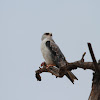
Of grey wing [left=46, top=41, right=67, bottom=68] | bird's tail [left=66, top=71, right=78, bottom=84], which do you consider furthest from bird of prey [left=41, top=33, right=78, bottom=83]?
bird's tail [left=66, top=71, right=78, bottom=84]

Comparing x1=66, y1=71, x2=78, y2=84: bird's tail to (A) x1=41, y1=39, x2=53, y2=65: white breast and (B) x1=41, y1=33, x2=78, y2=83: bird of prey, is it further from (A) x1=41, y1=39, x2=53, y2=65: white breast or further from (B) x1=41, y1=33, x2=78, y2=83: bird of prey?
(A) x1=41, y1=39, x2=53, y2=65: white breast

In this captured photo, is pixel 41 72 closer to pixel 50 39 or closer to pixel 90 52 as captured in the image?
pixel 50 39

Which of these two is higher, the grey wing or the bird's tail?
the grey wing

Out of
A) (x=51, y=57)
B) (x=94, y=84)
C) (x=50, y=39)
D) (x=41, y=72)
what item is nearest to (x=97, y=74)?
(x=94, y=84)

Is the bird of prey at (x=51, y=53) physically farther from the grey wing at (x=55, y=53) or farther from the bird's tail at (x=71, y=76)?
the bird's tail at (x=71, y=76)

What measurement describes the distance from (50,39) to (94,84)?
5.08 m

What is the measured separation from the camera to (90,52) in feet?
17.5

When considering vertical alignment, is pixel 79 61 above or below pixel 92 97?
above

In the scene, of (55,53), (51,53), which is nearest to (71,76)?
(55,53)

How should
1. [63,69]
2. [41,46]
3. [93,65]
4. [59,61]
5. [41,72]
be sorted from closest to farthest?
[93,65] < [63,69] < [41,72] < [59,61] < [41,46]

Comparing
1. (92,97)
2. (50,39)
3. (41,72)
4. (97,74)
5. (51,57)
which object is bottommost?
(92,97)

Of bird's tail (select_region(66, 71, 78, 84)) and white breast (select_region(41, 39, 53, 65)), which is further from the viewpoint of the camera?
white breast (select_region(41, 39, 53, 65))

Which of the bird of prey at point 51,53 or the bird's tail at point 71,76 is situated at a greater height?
the bird of prey at point 51,53

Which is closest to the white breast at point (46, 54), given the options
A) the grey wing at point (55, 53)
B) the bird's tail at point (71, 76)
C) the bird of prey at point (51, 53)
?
the bird of prey at point (51, 53)
